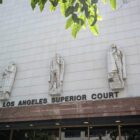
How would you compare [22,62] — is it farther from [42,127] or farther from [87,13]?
[87,13]

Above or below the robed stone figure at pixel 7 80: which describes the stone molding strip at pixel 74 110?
below

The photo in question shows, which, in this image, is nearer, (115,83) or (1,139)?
(115,83)

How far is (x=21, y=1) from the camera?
58.5 ft

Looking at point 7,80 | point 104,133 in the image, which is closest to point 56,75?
point 7,80

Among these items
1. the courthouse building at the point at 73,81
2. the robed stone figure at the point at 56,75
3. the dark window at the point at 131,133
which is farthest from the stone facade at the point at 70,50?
the dark window at the point at 131,133

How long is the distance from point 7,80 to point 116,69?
7539 millimetres

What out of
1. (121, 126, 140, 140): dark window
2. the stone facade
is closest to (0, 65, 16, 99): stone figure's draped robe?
the stone facade

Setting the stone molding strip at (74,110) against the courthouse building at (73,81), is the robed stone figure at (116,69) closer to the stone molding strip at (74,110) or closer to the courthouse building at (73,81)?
the courthouse building at (73,81)

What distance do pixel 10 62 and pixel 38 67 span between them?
2.49 metres

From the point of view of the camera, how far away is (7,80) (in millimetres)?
14258

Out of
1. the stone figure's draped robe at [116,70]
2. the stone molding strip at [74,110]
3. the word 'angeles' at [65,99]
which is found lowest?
the stone molding strip at [74,110]

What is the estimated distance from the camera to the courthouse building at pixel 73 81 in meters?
10.9

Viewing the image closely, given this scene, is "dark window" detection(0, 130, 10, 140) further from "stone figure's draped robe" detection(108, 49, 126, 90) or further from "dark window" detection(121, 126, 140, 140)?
"stone figure's draped robe" detection(108, 49, 126, 90)

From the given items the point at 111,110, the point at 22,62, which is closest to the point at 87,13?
the point at 111,110
